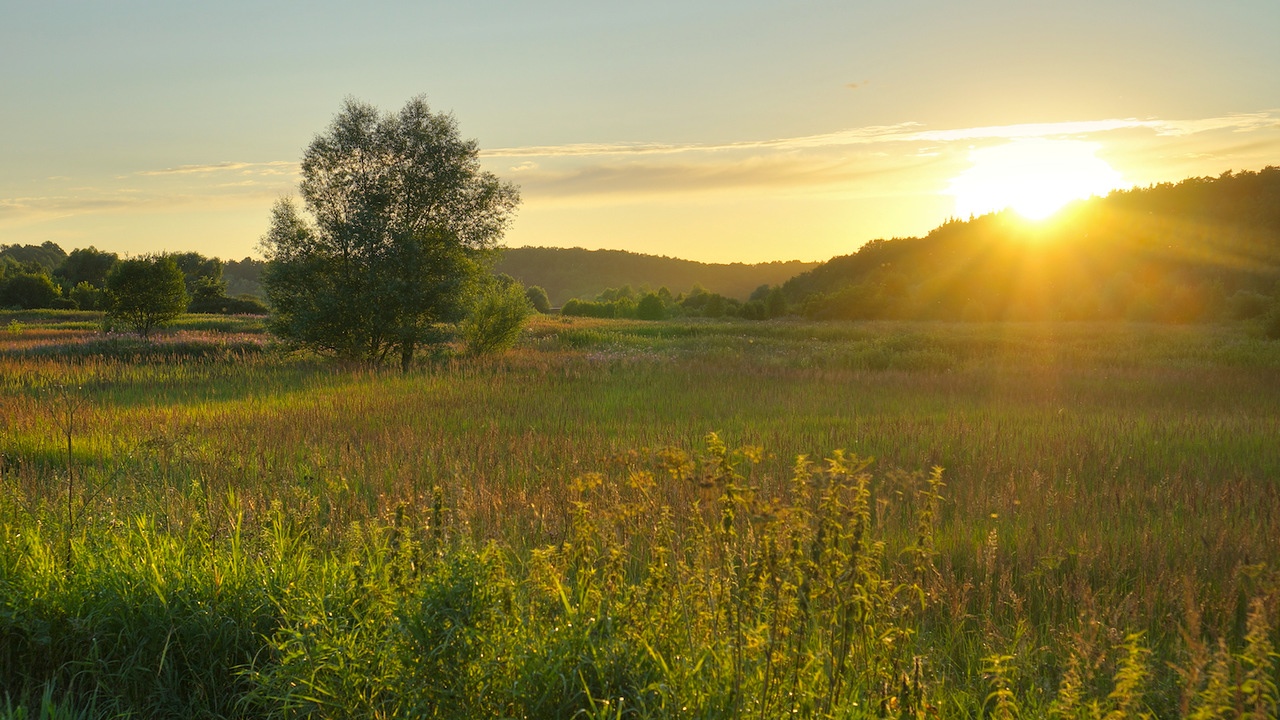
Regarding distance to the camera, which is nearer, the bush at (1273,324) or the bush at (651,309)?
the bush at (1273,324)

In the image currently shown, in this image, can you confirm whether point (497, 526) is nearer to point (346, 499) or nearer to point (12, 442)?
point (346, 499)

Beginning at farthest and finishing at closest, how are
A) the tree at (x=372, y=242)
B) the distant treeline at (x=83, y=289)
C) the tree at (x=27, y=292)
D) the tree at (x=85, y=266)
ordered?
the tree at (x=85, y=266), the tree at (x=27, y=292), the distant treeline at (x=83, y=289), the tree at (x=372, y=242)

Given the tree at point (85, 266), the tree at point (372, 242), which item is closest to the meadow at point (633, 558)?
the tree at point (372, 242)

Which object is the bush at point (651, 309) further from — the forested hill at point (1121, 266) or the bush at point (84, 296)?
the bush at point (84, 296)

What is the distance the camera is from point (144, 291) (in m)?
32.2

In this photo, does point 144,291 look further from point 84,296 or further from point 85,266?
point 85,266

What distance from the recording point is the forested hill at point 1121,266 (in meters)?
50.9

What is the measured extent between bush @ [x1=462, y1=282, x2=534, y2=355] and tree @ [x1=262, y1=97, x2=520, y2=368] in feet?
5.64

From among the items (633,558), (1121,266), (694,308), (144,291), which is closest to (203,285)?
(144,291)

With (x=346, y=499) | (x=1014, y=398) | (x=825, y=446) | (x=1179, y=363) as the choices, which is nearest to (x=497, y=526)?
(x=346, y=499)

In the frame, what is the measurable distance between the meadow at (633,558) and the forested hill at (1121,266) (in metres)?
42.2

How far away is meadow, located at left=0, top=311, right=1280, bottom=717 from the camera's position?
3266 millimetres

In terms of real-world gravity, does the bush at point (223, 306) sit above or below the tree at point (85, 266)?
below

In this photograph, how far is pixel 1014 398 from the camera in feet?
53.0
